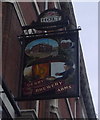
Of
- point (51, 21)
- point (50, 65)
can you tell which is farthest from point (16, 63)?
point (50, 65)

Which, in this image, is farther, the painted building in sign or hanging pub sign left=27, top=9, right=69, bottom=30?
hanging pub sign left=27, top=9, right=69, bottom=30

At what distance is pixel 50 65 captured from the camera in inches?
373

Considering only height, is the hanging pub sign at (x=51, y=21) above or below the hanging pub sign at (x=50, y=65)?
above

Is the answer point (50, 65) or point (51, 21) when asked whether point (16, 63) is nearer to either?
point (51, 21)

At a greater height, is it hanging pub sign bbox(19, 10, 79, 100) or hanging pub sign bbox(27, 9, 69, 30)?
hanging pub sign bbox(27, 9, 69, 30)

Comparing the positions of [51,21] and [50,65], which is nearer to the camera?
[50,65]

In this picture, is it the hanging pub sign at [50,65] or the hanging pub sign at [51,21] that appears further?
the hanging pub sign at [51,21]

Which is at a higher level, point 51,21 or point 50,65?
point 51,21

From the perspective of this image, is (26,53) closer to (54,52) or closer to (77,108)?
(54,52)

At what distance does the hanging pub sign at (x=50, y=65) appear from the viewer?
29.3 feet

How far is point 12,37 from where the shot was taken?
10.8m

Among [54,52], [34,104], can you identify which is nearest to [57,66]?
[54,52]

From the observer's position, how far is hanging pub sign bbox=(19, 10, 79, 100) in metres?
8.94

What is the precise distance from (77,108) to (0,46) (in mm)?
11824
